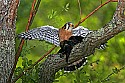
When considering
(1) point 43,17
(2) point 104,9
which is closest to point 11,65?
(1) point 43,17

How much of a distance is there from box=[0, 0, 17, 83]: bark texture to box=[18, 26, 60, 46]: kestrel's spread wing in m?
0.17

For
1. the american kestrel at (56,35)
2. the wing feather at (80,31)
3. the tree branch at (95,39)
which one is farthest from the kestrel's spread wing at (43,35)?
the tree branch at (95,39)

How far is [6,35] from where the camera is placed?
2223 millimetres

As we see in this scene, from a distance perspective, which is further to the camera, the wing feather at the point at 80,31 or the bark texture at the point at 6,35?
the wing feather at the point at 80,31

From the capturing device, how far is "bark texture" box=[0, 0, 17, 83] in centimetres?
221

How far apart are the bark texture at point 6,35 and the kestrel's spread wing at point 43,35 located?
17 centimetres

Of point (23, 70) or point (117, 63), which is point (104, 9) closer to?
point (117, 63)

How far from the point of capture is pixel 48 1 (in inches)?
177

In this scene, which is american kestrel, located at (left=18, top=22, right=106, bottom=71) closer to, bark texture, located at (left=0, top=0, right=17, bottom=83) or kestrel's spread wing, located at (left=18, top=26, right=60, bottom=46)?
kestrel's spread wing, located at (left=18, top=26, right=60, bottom=46)

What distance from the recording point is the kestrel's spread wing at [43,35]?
244cm

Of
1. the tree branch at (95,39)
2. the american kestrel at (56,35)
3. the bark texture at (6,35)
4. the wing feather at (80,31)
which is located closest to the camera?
the tree branch at (95,39)

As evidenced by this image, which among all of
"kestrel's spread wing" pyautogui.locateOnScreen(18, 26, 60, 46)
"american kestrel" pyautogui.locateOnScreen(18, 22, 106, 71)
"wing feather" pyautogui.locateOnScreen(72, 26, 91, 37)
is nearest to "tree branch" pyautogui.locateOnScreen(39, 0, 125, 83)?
"american kestrel" pyautogui.locateOnScreen(18, 22, 106, 71)

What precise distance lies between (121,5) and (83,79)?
24.0 inches

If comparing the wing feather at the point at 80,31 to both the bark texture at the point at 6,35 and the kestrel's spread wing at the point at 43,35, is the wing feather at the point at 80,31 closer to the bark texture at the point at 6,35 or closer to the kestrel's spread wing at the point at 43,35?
the kestrel's spread wing at the point at 43,35
